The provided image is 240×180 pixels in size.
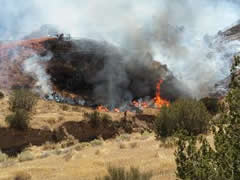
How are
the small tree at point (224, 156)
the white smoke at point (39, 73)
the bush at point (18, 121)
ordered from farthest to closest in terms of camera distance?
the white smoke at point (39, 73), the bush at point (18, 121), the small tree at point (224, 156)

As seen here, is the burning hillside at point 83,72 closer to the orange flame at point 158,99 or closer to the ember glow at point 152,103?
the orange flame at point 158,99

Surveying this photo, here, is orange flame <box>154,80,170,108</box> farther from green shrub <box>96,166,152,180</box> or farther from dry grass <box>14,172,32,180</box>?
green shrub <box>96,166,152,180</box>

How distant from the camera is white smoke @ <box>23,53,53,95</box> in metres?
38.9

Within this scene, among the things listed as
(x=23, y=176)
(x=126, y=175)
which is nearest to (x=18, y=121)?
(x=23, y=176)

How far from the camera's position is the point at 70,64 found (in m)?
43.9

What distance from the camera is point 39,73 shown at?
40094 mm

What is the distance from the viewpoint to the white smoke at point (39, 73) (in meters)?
38.9

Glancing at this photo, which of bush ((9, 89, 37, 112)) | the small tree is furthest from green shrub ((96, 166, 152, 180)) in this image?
bush ((9, 89, 37, 112))

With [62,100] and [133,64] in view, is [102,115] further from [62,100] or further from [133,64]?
[133,64]

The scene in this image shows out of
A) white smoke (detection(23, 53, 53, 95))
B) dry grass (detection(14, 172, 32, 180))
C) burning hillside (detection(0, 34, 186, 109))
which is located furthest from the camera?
burning hillside (detection(0, 34, 186, 109))

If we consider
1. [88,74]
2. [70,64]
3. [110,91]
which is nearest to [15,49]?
[70,64]

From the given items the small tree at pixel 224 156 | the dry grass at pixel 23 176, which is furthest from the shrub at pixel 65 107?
the small tree at pixel 224 156

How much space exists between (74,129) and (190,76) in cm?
2314

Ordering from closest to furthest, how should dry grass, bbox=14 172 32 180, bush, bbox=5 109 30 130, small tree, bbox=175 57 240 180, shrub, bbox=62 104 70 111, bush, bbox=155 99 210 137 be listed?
1. small tree, bbox=175 57 240 180
2. dry grass, bbox=14 172 32 180
3. bush, bbox=155 99 210 137
4. bush, bbox=5 109 30 130
5. shrub, bbox=62 104 70 111
